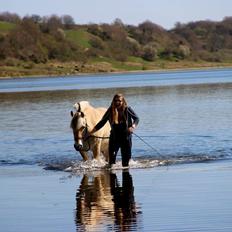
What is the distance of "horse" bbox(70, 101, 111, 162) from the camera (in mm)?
16703

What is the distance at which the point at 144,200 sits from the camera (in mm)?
12539

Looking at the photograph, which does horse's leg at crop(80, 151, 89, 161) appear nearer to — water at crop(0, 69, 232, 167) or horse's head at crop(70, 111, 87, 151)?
horse's head at crop(70, 111, 87, 151)

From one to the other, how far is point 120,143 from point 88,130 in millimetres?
733

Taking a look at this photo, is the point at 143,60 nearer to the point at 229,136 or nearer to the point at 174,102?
the point at 174,102

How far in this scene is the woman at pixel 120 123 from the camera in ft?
53.9

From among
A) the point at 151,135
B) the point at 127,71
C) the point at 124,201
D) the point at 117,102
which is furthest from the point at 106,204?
the point at 127,71

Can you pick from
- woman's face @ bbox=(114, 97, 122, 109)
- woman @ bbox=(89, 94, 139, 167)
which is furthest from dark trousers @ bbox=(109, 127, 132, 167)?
woman's face @ bbox=(114, 97, 122, 109)

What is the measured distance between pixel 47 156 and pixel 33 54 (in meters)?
153

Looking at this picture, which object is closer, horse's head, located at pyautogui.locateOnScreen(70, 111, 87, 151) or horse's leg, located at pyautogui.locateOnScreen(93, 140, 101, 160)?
horse's head, located at pyautogui.locateOnScreen(70, 111, 87, 151)

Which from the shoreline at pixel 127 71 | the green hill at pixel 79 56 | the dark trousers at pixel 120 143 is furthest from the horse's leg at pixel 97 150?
the green hill at pixel 79 56

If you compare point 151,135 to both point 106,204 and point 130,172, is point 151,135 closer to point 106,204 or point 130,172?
point 130,172

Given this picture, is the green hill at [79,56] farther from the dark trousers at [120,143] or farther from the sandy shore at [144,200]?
the sandy shore at [144,200]

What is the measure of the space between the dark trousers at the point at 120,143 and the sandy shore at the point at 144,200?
433mm

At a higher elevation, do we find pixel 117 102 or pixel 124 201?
pixel 117 102
